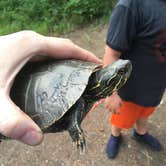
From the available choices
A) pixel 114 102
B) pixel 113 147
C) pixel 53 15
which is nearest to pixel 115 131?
pixel 113 147

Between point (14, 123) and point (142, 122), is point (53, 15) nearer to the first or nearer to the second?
point (142, 122)

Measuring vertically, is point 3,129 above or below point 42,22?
above

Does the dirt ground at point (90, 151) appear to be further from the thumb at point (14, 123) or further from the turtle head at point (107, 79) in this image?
the thumb at point (14, 123)

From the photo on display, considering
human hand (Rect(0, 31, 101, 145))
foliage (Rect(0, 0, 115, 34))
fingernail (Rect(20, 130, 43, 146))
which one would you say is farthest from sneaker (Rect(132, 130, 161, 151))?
foliage (Rect(0, 0, 115, 34))

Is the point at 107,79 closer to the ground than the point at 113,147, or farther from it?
farther from it

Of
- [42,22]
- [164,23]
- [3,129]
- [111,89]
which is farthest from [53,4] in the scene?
[3,129]

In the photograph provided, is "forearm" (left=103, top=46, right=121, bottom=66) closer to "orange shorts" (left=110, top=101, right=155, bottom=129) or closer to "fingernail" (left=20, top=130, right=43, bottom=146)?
"orange shorts" (left=110, top=101, right=155, bottom=129)

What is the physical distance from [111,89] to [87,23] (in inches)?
84.6

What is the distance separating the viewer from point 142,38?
1.87m

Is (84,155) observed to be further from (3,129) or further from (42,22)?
(42,22)

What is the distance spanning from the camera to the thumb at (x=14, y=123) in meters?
1.16

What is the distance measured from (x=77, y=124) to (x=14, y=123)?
25 cm

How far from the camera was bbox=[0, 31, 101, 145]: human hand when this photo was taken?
1.17 meters

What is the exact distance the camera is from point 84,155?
7.82ft
